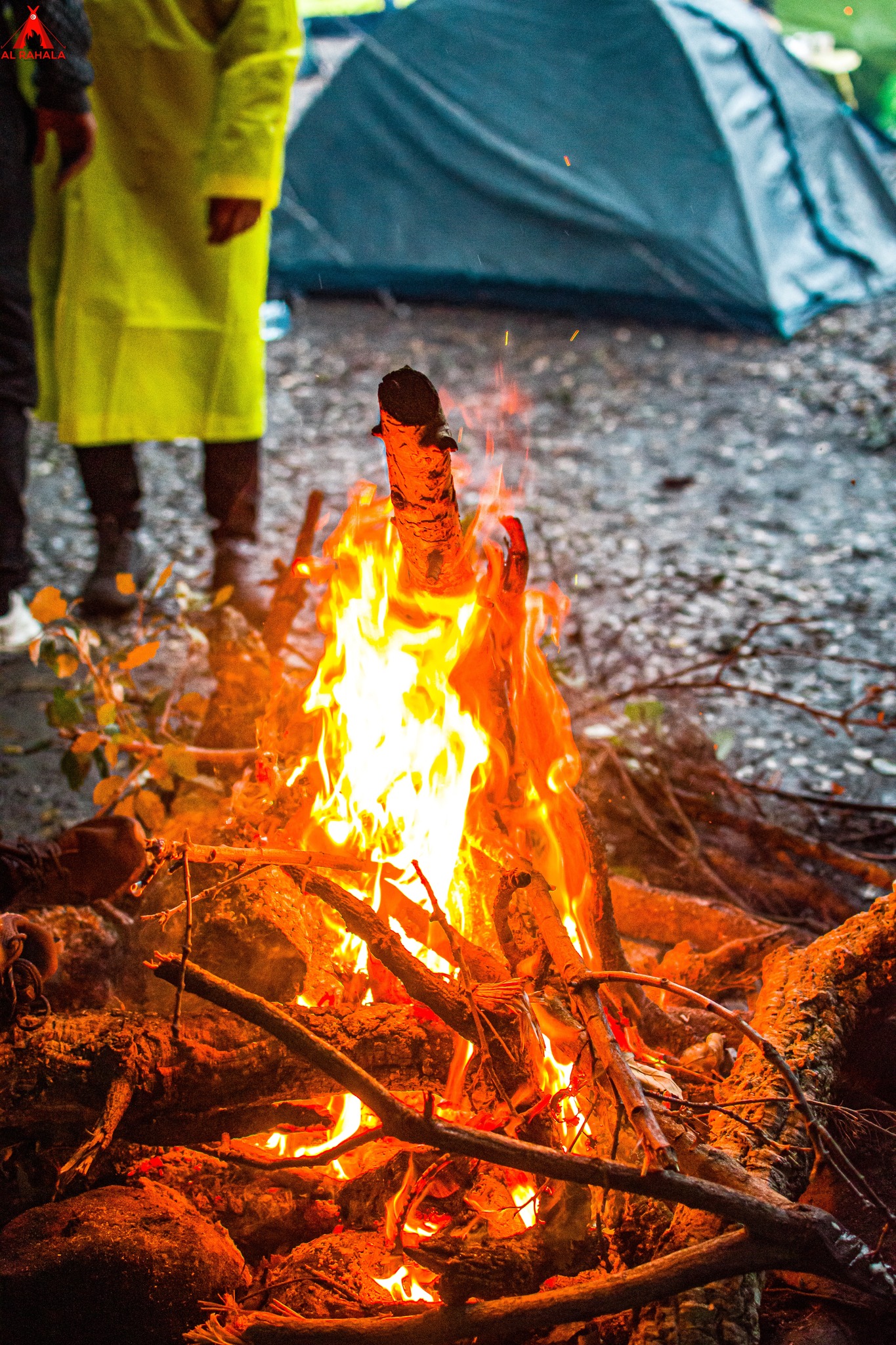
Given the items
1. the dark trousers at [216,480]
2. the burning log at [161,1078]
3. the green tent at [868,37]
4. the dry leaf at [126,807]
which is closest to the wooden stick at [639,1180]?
the burning log at [161,1078]

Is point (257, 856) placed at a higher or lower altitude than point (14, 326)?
lower

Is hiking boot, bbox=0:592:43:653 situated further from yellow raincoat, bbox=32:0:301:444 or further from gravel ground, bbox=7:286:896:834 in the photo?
yellow raincoat, bbox=32:0:301:444

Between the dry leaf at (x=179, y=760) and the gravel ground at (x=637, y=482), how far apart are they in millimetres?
900

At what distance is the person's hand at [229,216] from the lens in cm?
371

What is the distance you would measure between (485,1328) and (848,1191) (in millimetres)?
681

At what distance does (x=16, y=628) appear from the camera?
415 centimetres

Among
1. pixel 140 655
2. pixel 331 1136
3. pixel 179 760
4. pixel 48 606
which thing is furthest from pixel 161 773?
pixel 331 1136

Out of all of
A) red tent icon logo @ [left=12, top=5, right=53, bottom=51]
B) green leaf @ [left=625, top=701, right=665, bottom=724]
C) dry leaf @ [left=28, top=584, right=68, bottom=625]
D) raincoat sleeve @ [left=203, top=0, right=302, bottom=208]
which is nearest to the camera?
dry leaf @ [left=28, top=584, right=68, bottom=625]

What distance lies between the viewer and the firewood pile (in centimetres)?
146

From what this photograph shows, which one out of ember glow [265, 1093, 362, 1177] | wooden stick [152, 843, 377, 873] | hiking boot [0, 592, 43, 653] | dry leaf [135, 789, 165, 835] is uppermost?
wooden stick [152, 843, 377, 873]

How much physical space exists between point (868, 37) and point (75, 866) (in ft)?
28.1

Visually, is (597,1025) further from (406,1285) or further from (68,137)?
(68,137)

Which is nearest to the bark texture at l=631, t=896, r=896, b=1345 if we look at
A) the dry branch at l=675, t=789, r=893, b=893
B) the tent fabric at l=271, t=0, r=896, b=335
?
the dry branch at l=675, t=789, r=893, b=893

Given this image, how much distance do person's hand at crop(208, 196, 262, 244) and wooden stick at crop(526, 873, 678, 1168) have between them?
2742 mm
